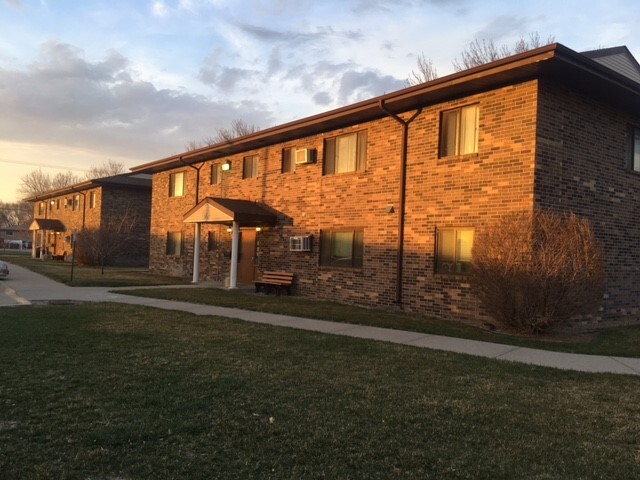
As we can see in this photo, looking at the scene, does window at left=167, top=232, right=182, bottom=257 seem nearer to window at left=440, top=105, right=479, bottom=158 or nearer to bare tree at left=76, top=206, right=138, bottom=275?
bare tree at left=76, top=206, right=138, bottom=275

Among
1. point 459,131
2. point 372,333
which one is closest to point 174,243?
point 459,131

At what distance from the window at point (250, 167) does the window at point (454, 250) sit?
828 cm

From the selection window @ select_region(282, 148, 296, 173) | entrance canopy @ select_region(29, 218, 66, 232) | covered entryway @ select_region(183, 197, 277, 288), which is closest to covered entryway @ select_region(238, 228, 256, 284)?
covered entryway @ select_region(183, 197, 277, 288)

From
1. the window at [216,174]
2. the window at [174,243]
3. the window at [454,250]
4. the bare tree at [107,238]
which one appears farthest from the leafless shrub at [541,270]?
the bare tree at [107,238]

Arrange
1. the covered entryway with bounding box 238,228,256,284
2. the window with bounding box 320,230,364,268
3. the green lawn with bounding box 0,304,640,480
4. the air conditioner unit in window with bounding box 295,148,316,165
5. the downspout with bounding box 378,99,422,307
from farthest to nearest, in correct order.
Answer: the covered entryway with bounding box 238,228,256,284, the air conditioner unit in window with bounding box 295,148,316,165, the window with bounding box 320,230,364,268, the downspout with bounding box 378,99,422,307, the green lawn with bounding box 0,304,640,480

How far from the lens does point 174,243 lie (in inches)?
906

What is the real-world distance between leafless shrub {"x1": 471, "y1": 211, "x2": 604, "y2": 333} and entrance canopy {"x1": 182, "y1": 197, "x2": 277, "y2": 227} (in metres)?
8.42

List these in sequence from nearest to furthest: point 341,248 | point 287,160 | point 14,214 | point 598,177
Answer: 1. point 598,177
2. point 341,248
3. point 287,160
4. point 14,214

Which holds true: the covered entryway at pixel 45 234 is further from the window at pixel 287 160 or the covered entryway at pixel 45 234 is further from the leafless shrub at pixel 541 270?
the leafless shrub at pixel 541 270

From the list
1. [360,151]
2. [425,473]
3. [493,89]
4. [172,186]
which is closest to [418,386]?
[425,473]

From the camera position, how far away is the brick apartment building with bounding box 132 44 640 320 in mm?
10359

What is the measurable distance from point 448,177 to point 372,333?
436cm

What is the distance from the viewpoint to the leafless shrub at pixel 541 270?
29.4 feet

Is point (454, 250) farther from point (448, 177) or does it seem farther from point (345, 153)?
point (345, 153)
